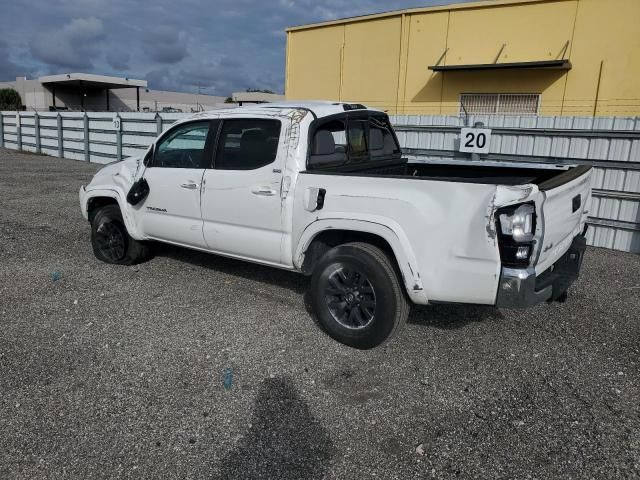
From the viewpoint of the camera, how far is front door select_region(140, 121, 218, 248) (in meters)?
5.05

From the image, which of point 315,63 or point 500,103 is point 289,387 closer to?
point 500,103

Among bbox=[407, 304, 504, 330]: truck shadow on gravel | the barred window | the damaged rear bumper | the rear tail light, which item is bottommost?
bbox=[407, 304, 504, 330]: truck shadow on gravel

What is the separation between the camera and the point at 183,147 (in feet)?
17.4

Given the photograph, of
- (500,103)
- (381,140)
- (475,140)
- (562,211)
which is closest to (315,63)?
(500,103)

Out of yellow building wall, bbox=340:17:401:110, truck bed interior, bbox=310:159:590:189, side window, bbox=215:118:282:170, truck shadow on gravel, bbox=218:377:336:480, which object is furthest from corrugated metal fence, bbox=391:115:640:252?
yellow building wall, bbox=340:17:401:110

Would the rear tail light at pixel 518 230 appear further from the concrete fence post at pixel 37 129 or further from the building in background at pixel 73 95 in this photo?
the building in background at pixel 73 95

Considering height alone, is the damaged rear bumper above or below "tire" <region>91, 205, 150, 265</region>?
above

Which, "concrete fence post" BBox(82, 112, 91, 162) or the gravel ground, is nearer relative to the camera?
the gravel ground

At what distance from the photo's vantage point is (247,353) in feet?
13.2

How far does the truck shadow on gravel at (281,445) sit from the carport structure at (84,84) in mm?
38546

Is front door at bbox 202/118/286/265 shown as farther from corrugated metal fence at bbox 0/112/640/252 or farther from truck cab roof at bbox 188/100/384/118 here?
corrugated metal fence at bbox 0/112/640/252

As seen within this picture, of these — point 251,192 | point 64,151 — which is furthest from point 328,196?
point 64,151

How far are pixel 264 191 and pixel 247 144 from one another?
530 millimetres

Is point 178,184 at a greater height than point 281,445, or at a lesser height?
greater
